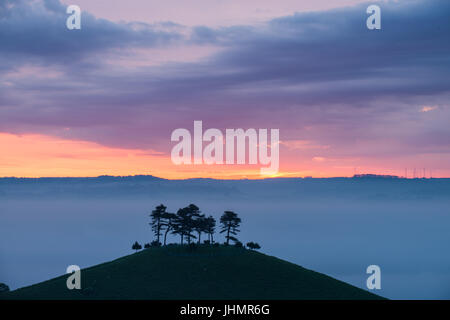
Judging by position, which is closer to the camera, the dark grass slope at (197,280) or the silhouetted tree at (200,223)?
the dark grass slope at (197,280)

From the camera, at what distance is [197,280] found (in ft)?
327

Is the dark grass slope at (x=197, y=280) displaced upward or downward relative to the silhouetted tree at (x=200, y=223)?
downward

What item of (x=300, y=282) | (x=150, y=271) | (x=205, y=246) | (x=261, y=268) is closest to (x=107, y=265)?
(x=150, y=271)

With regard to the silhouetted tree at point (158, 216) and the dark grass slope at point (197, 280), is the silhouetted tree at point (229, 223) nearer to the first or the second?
the dark grass slope at point (197, 280)

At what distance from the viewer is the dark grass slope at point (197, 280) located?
95750 millimetres

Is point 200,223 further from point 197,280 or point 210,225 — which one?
point 197,280

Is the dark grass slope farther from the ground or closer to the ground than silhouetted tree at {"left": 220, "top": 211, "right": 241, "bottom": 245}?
closer to the ground

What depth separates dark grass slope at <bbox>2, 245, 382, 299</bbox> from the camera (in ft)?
314

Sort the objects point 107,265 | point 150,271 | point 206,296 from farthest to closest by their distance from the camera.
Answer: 1. point 107,265
2. point 150,271
3. point 206,296

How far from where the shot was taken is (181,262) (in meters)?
107

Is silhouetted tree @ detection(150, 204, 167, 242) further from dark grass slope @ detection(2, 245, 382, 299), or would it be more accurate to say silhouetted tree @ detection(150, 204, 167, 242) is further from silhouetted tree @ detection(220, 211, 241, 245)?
silhouetted tree @ detection(220, 211, 241, 245)
